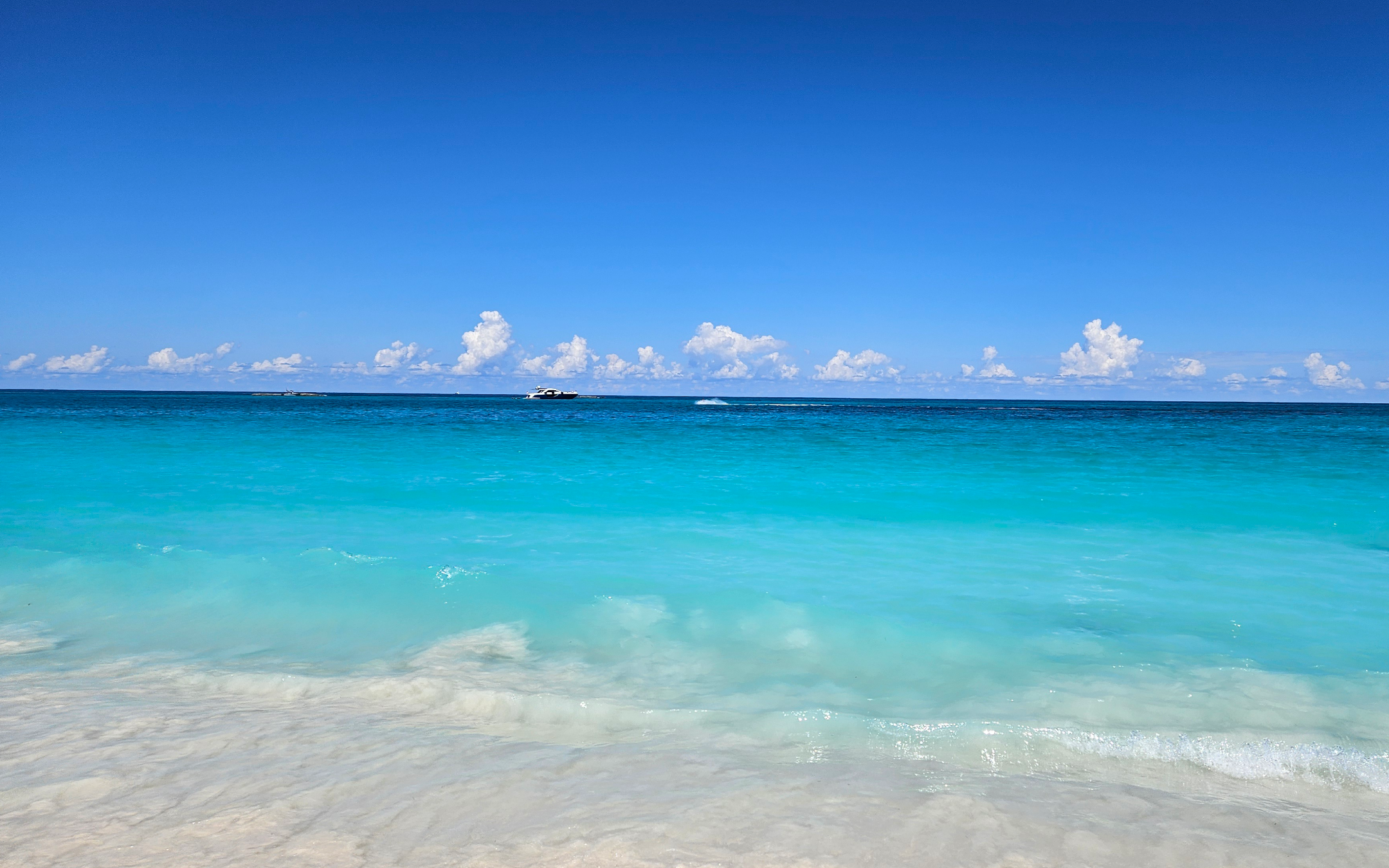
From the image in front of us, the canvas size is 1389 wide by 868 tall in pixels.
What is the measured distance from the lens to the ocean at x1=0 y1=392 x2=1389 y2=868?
121 inches

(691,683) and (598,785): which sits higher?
(598,785)

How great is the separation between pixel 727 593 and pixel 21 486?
16.2 m

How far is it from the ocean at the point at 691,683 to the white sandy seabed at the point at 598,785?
2 centimetres

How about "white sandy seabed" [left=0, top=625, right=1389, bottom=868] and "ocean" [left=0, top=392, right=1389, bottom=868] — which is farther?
"ocean" [left=0, top=392, right=1389, bottom=868]

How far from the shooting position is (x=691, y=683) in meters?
5.16

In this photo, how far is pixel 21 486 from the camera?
1500 centimetres

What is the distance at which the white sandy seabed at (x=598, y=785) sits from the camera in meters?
2.91

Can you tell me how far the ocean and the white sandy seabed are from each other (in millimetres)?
20

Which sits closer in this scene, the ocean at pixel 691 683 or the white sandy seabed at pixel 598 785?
the white sandy seabed at pixel 598 785

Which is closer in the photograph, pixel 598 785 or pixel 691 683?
pixel 598 785

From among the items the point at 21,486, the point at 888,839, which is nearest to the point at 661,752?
the point at 888,839

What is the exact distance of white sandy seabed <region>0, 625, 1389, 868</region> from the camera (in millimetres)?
2906

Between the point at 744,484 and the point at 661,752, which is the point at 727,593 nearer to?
the point at 661,752

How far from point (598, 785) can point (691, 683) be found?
1.74 metres
